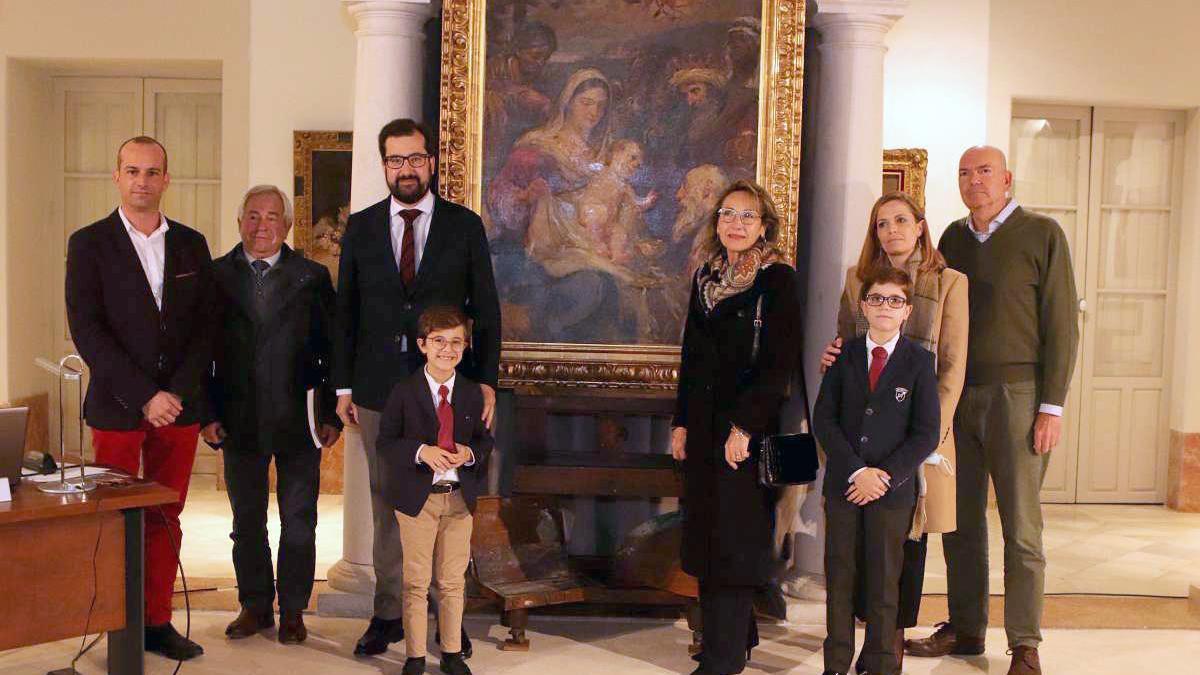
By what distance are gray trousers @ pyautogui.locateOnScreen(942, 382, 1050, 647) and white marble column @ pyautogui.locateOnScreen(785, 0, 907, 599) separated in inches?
34.8

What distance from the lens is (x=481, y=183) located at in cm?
539

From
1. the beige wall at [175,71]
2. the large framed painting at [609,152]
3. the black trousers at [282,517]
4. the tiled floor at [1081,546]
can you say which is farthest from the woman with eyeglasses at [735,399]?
the beige wall at [175,71]

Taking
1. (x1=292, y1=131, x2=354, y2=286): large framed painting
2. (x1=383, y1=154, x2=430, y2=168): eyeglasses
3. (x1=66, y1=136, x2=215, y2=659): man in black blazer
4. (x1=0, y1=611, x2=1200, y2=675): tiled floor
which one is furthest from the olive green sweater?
(x1=292, y1=131, x2=354, y2=286): large framed painting

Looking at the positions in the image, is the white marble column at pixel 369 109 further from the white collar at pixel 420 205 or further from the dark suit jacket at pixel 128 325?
the dark suit jacket at pixel 128 325

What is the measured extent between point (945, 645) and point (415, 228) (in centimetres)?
266

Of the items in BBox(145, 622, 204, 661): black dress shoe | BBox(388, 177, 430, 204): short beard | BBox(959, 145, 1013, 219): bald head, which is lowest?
BBox(145, 622, 204, 661): black dress shoe

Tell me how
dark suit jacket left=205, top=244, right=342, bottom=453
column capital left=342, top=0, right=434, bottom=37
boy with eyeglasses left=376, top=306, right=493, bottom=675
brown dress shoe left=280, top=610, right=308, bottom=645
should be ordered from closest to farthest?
boy with eyeglasses left=376, top=306, right=493, bottom=675, dark suit jacket left=205, top=244, right=342, bottom=453, brown dress shoe left=280, top=610, right=308, bottom=645, column capital left=342, top=0, right=434, bottom=37

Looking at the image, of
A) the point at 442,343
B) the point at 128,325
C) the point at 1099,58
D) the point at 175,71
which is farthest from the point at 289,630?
the point at 1099,58

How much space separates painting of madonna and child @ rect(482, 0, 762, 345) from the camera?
17.7 feet

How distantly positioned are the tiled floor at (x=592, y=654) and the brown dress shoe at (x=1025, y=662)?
0.11m

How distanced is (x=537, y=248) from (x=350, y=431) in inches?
44.5

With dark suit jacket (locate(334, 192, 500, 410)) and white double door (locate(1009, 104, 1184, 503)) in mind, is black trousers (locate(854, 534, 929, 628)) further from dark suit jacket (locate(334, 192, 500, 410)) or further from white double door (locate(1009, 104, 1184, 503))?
white double door (locate(1009, 104, 1184, 503))

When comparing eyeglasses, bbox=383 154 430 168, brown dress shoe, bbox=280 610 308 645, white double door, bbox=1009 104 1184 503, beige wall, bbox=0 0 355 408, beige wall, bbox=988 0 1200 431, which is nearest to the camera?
eyeglasses, bbox=383 154 430 168

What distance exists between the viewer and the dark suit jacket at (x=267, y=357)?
15.7 ft
